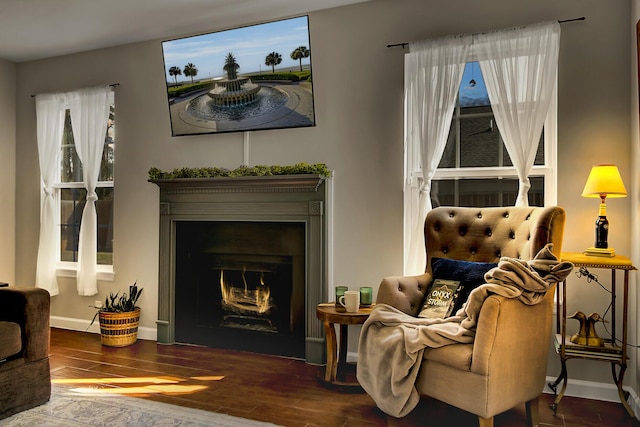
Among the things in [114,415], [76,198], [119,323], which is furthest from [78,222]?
[114,415]

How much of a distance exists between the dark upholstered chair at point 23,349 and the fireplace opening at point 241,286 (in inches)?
54.8

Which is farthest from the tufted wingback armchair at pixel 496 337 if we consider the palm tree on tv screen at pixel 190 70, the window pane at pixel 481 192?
the palm tree on tv screen at pixel 190 70

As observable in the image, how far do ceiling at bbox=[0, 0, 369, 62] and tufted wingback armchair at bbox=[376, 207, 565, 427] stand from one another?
1.95 metres

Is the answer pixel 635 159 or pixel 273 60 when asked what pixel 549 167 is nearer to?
pixel 635 159

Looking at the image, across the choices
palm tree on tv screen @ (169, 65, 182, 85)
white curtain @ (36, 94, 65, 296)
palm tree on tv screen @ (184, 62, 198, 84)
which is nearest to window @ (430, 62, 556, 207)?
palm tree on tv screen @ (184, 62, 198, 84)

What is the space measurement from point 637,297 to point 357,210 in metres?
1.78

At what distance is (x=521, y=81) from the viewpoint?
3.13 metres

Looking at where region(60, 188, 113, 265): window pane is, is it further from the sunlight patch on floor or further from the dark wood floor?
the sunlight patch on floor

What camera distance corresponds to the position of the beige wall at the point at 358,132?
9.84 feet

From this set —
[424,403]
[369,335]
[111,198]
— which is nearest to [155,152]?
[111,198]

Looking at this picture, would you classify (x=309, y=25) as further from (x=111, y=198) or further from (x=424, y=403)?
(x=424, y=403)

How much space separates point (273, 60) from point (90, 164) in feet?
6.51

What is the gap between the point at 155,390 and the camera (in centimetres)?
300

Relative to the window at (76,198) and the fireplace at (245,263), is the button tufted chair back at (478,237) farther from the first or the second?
the window at (76,198)
